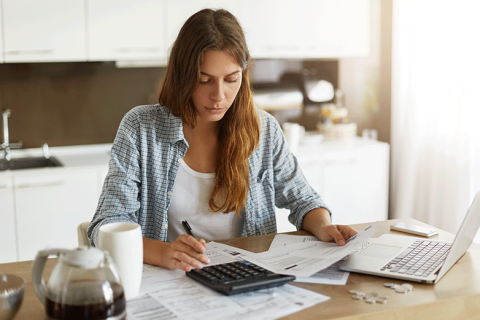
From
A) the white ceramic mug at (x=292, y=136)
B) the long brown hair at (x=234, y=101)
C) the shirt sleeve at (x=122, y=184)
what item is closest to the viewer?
the shirt sleeve at (x=122, y=184)

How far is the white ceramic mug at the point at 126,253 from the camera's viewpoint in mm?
1013

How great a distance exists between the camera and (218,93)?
58.9 inches

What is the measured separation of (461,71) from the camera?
119 inches

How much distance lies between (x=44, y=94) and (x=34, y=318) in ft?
8.03

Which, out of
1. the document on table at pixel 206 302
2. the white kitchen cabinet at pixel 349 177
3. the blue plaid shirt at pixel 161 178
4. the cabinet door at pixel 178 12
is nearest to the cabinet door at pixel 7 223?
the cabinet door at pixel 178 12

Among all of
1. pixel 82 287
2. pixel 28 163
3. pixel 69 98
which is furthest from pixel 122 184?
pixel 69 98

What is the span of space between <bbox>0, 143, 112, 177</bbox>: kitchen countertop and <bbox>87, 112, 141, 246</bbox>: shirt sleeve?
51.8 inches

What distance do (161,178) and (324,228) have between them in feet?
1.72

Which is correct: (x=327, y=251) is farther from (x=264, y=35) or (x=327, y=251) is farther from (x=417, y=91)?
(x=417, y=91)

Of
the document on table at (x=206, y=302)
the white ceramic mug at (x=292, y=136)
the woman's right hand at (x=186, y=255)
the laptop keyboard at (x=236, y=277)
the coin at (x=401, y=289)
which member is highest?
the white ceramic mug at (x=292, y=136)

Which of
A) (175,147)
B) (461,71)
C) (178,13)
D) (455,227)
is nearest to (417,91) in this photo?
(461,71)

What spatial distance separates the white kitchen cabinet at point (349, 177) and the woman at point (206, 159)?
1460 millimetres

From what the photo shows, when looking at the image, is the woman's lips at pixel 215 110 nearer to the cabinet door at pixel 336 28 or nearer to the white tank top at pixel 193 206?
the white tank top at pixel 193 206

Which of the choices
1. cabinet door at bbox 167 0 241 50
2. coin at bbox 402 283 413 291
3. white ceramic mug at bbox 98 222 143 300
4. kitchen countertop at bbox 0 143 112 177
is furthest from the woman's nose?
cabinet door at bbox 167 0 241 50
